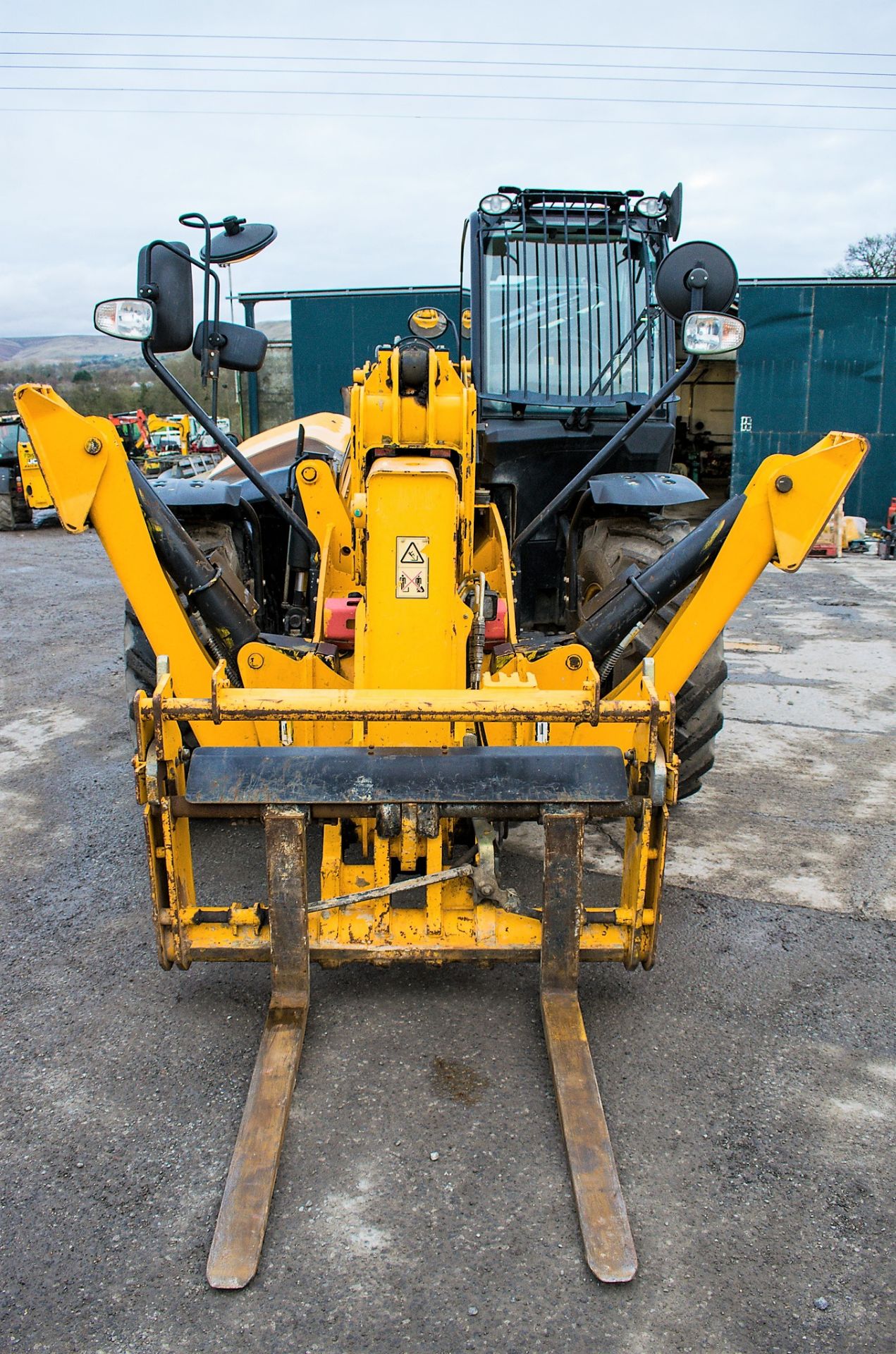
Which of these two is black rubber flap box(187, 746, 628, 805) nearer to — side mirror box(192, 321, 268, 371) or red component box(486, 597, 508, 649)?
red component box(486, 597, 508, 649)

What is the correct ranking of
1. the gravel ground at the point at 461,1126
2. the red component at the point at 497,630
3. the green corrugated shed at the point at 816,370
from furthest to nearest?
the green corrugated shed at the point at 816,370
the red component at the point at 497,630
the gravel ground at the point at 461,1126

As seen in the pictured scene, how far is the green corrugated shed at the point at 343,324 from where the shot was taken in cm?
1811

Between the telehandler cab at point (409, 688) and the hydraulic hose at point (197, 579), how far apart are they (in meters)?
→ 0.01

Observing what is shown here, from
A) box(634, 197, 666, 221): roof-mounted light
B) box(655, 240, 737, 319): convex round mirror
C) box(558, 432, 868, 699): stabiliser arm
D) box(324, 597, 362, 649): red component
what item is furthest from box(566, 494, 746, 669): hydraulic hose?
box(634, 197, 666, 221): roof-mounted light

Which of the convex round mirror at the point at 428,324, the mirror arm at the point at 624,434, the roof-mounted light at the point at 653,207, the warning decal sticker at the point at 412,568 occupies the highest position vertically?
the roof-mounted light at the point at 653,207

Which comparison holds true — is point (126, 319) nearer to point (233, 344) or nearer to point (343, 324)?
point (233, 344)

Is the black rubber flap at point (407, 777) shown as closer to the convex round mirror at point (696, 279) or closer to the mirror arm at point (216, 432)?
the mirror arm at point (216, 432)

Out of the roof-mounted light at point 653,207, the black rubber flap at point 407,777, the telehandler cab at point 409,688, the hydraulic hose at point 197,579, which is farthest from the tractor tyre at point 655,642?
the roof-mounted light at point 653,207

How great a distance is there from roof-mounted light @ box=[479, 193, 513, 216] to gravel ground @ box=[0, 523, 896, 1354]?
350 centimetres

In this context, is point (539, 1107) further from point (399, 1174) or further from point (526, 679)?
point (526, 679)

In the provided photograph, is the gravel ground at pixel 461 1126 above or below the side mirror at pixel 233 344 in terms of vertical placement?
below

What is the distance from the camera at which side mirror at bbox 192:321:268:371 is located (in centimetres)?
445

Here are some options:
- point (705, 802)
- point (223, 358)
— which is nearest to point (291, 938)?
point (223, 358)

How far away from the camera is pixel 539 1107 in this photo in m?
3.06
